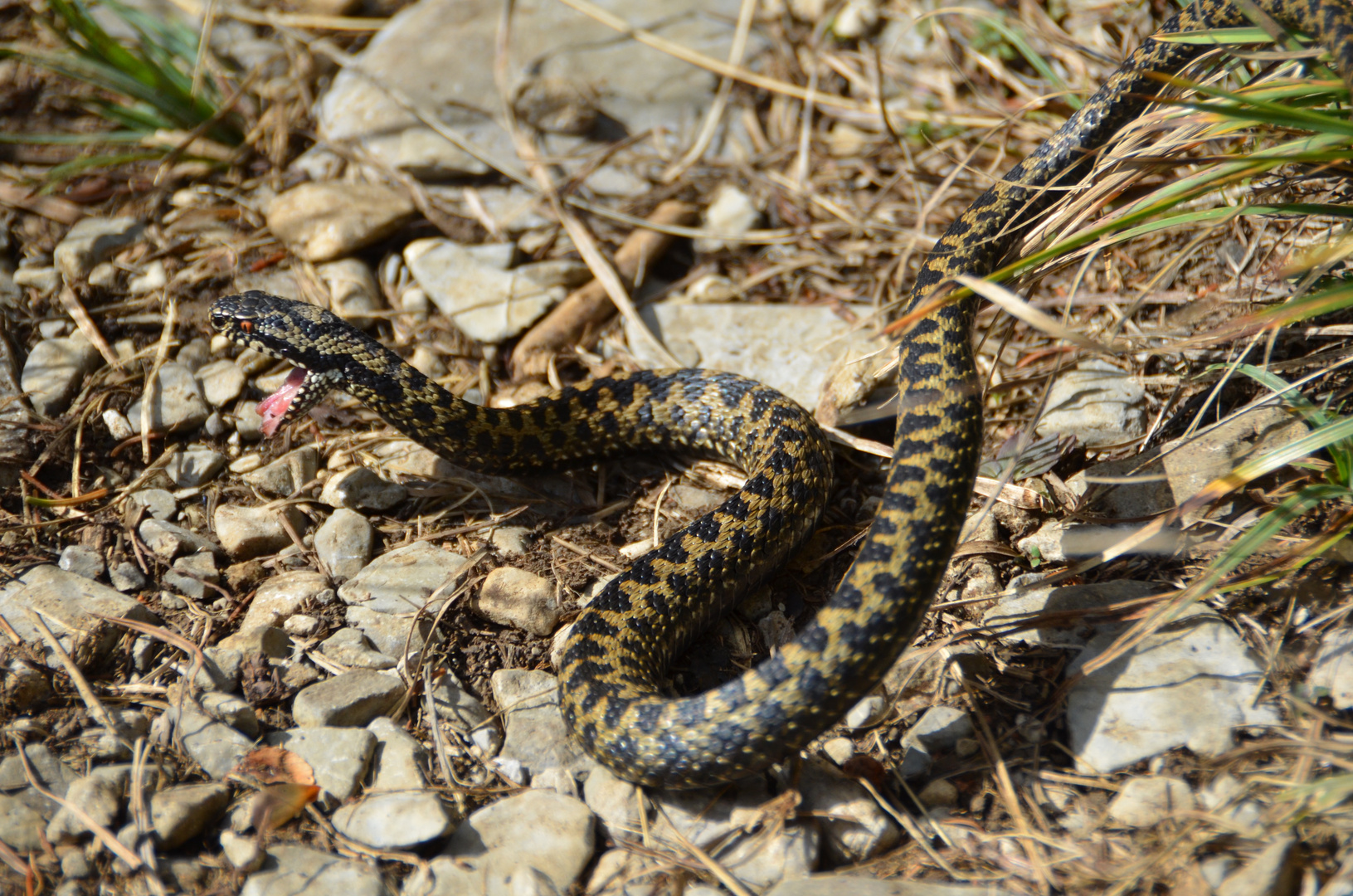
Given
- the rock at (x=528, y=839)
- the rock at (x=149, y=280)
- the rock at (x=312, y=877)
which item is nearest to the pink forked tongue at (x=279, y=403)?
the rock at (x=149, y=280)

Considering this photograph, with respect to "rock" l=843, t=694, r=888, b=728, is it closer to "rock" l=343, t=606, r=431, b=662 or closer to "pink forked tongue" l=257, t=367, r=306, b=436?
"rock" l=343, t=606, r=431, b=662

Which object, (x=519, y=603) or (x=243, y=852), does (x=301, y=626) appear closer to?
(x=519, y=603)

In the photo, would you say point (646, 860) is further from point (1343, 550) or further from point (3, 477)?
point (3, 477)

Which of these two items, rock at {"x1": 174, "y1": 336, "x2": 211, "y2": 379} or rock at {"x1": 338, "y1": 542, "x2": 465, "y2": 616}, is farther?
rock at {"x1": 174, "y1": 336, "x2": 211, "y2": 379}

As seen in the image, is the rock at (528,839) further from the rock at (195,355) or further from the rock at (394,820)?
the rock at (195,355)

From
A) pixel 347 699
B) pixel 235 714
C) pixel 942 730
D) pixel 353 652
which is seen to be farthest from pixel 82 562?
pixel 942 730

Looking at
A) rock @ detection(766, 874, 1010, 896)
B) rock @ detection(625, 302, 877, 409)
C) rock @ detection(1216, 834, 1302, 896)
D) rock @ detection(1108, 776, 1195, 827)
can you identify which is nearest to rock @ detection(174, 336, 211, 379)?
rock @ detection(625, 302, 877, 409)
